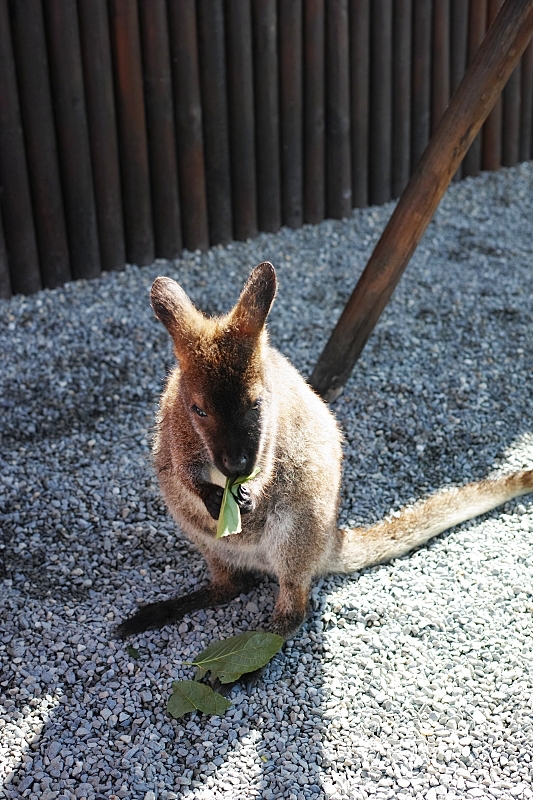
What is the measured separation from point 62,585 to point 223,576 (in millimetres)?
724

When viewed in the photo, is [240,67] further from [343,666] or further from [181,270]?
[343,666]

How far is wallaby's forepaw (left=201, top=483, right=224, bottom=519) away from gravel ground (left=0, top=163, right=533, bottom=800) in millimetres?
612

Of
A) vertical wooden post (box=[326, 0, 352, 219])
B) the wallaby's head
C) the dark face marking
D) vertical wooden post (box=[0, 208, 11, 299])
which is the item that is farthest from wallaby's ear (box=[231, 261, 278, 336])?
vertical wooden post (box=[326, 0, 352, 219])

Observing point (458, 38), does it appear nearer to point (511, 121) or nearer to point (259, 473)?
point (511, 121)

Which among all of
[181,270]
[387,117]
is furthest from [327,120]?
[181,270]

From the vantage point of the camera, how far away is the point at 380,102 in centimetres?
728

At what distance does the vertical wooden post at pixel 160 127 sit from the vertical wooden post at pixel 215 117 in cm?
30

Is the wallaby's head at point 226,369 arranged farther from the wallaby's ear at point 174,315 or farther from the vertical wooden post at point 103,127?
the vertical wooden post at point 103,127

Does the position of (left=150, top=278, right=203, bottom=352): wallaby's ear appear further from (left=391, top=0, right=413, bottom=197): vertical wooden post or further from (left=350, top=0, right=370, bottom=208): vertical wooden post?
(left=391, top=0, right=413, bottom=197): vertical wooden post

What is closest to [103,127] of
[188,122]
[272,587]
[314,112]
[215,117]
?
[188,122]

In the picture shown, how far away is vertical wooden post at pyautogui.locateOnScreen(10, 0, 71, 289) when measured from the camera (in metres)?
5.62

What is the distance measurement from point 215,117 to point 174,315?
3.88 meters

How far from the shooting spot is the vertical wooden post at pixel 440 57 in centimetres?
737

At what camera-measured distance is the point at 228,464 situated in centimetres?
286
